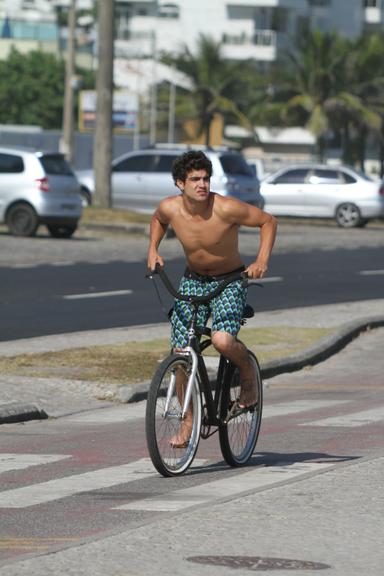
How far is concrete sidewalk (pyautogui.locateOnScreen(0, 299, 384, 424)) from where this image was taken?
13.1 meters

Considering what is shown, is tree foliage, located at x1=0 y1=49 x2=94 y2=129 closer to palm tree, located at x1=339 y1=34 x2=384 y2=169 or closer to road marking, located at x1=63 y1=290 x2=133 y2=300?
palm tree, located at x1=339 y1=34 x2=384 y2=169

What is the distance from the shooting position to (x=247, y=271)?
376 inches

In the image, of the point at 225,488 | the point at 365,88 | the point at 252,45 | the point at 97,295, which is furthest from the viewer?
the point at 252,45

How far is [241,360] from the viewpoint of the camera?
9781mm

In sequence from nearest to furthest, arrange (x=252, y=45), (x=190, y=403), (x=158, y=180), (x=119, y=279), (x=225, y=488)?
(x=225, y=488) < (x=190, y=403) < (x=119, y=279) < (x=158, y=180) < (x=252, y=45)

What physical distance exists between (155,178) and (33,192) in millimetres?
9323

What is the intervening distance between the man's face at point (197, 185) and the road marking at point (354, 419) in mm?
3109

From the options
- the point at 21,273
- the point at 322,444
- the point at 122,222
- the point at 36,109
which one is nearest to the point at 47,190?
the point at 122,222

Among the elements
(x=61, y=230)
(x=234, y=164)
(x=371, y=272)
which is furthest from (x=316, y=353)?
(x=234, y=164)

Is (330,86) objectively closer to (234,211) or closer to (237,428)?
(237,428)

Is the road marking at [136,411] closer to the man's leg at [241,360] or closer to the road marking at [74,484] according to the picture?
the road marking at [74,484]

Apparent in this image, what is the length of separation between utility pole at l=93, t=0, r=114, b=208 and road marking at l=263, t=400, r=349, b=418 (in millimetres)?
29637

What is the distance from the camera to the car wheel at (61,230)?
120 ft

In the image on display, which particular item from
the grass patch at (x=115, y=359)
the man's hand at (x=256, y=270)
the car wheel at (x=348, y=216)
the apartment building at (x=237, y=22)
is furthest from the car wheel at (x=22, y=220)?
the apartment building at (x=237, y=22)
